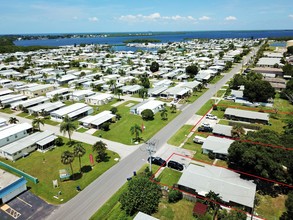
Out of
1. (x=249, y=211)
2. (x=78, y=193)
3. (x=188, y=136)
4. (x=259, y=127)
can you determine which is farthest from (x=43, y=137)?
(x=259, y=127)

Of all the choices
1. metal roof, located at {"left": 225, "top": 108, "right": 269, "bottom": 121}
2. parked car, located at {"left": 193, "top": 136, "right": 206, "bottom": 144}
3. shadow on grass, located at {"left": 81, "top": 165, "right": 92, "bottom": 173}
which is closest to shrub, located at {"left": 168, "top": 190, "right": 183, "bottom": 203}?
shadow on grass, located at {"left": 81, "top": 165, "right": 92, "bottom": 173}

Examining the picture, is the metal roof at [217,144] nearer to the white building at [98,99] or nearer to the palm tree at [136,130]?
the palm tree at [136,130]

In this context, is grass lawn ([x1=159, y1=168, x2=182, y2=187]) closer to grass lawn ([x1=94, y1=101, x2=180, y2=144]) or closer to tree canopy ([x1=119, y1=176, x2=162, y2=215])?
tree canopy ([x1=119, y1=176, x2=162, y2=215])

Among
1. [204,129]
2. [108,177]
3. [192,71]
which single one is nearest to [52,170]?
[108,177]

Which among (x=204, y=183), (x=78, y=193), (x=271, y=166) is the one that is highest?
(x=271, y=166)

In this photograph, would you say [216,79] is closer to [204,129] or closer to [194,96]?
[194,96]

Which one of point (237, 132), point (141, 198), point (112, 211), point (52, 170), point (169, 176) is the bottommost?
point (52, 170)

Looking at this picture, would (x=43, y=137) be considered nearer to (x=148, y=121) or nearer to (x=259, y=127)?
(x=148, y=121)
